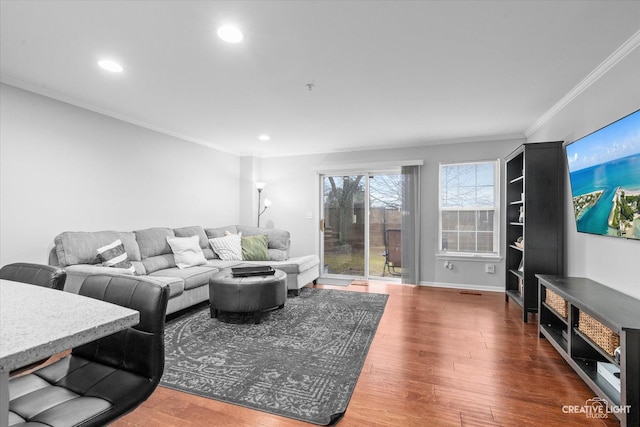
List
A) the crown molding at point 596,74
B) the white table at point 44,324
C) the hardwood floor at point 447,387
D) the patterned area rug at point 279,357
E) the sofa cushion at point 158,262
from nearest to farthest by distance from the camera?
the white table at point 44,324, the hardwood floor at point 447,387, the patterned area rug at point 279,357, the crown molding at point 596,74, the sofa cushion at point 158,262

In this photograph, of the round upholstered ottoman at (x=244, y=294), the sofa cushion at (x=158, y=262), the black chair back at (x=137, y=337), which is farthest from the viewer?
the sofa cushion at (x=158, y=262)

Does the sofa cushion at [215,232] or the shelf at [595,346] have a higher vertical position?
the sofa cushion at [215,232]

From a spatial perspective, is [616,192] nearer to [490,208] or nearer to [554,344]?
[554,344]

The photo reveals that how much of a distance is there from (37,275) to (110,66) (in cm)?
200

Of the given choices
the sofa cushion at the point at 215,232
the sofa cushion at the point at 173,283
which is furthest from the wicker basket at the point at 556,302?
the sofa cushion at the point at 215,232

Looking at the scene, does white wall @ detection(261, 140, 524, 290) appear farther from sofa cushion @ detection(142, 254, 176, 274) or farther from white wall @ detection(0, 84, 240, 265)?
sofa cushion @ detection(142, 254, 176, 274)

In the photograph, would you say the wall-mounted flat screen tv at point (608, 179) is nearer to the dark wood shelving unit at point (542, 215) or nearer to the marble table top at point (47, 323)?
the dark wood shelving unit at point (542, 215)

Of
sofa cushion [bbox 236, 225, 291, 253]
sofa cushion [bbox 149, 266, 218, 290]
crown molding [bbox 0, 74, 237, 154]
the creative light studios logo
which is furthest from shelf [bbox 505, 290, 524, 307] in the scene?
crown molding [bbox 0, 74, 237, 154]

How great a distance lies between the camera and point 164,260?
13.3ft

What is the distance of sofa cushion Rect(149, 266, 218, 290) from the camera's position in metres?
3.58

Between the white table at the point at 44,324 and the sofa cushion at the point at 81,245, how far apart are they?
250 centimetres

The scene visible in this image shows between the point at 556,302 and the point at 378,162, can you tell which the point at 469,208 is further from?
the point at 556,302

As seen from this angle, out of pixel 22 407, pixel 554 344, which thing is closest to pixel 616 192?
pixel 554 344

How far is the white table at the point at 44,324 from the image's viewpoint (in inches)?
24.8
